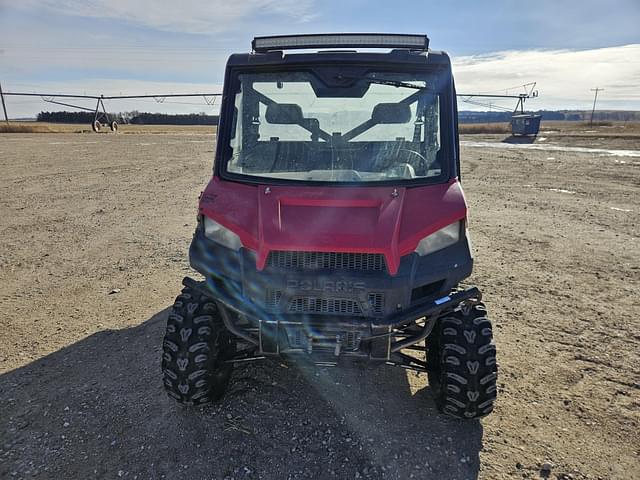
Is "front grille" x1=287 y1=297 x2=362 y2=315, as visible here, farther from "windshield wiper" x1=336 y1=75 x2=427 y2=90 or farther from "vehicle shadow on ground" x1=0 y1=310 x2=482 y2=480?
"windshield wiper" x1=336 y1=75 x2=427 y2=90

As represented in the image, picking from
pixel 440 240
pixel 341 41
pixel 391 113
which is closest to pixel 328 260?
pixel 440 240

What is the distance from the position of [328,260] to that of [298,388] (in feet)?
4.30

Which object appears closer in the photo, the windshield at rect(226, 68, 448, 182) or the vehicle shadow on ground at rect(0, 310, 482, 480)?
the vehicle shadow on ground at rect(0, 310, 482, 480)

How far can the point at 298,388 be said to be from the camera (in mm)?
3539

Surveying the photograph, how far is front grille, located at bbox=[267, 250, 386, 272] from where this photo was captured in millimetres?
2734

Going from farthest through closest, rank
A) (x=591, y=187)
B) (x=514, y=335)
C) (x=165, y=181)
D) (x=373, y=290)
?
(x=165, y=181), (x=591, y=187), (x=514, y=335), (x=373, y=290)

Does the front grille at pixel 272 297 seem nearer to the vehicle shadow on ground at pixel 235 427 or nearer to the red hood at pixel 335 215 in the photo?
the red hood at pixel 335 215

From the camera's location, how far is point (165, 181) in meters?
13.1

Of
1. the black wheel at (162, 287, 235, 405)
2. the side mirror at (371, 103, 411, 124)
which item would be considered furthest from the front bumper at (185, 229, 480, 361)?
the side mirror at (371, 103, 411, 124)

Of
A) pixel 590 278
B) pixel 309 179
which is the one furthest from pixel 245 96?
pixel 590 278

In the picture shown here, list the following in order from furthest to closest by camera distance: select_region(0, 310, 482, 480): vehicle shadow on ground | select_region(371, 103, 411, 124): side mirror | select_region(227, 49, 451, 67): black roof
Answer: select_region(371, 103, 411, 124): side mirror < select_region(227, 49, 451, 67): black roof < select_region(0, 310, 482, 480): vehicle shadow on ground

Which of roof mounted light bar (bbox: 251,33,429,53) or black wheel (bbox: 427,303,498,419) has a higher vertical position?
roof mounted light bar (bbox: 251,33,429,53)

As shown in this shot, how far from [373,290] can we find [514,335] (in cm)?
241

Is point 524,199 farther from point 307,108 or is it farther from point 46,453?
point 46,453
